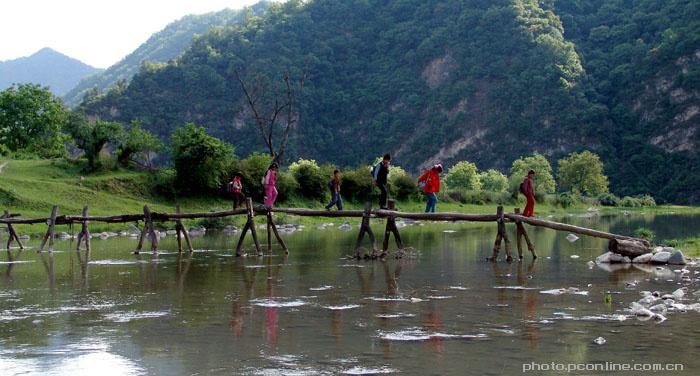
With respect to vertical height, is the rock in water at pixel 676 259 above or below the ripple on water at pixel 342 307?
above

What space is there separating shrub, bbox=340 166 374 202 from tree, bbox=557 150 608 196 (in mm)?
60136

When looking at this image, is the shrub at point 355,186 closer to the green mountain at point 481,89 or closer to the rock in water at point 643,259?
the rock in water at point 643,259

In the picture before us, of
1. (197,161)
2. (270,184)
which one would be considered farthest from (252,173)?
(270,184)

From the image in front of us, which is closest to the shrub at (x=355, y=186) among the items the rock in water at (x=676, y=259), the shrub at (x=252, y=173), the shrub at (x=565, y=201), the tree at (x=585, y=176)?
the shrub at (x=252, y=173)

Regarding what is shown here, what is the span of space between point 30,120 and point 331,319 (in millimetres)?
71809

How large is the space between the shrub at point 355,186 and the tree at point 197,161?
12.0 m

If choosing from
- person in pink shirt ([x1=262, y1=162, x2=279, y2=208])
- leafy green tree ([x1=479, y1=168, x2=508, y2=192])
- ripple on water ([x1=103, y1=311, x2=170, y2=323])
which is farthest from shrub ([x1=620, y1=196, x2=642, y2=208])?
ripple on water ([x1=103, y1=311, x2=170, y2=323])

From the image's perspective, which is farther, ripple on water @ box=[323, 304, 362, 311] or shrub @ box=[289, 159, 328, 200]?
shrub @ box=[289, 159, 328, 200]

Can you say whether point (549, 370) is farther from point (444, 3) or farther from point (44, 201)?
point (444, 3)

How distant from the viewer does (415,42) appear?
642ft

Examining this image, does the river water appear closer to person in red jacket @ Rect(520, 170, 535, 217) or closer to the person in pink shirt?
person in red jacket @ Rect(520, 170, 535, 217)

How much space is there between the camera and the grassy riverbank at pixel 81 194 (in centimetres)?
4597

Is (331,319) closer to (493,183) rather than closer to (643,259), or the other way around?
(643,259)

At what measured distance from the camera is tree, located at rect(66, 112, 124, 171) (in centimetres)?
5938
